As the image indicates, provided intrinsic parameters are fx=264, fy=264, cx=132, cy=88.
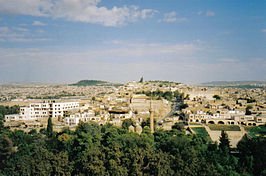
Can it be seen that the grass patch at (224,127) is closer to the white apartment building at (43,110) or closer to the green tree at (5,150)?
the green tree at (5,150)

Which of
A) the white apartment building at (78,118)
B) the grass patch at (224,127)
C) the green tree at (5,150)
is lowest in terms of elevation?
the green tree at (5,150)

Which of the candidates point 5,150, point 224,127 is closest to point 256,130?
point 224,127

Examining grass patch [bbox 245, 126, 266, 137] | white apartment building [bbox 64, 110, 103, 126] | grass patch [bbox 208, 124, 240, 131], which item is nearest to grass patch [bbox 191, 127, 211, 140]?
grass patch [bbox 208, 124, 240, 131]

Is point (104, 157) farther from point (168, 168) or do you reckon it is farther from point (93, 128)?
point (93, 128)

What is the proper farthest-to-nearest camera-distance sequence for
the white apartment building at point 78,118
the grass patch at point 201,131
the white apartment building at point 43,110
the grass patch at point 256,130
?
the white apartment building at point 43,110, the white apartment building at point 78,118, the grass patch at point 256,130, the grass patch at point 201,131

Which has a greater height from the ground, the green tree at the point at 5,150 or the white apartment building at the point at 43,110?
the white apartment building at the point at 43,110

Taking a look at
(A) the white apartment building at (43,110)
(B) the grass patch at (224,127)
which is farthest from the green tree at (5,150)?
(B) the grass patch at (224,127)

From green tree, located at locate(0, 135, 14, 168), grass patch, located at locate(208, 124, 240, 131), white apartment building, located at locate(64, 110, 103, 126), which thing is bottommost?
green tree, located at locate(0, 135, 14, 168)

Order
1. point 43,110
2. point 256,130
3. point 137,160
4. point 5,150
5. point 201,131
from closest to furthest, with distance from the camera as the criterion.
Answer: point 137,160 → point 5,150 → point 201,131 → point 256,130 → point 43,110

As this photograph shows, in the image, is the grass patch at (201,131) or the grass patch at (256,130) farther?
the grass patch at (256,130)

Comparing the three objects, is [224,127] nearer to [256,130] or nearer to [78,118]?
[256,130]

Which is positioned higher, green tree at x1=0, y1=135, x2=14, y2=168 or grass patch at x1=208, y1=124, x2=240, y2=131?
grass patch at x1=208, y1=124, x2=240, y2=131

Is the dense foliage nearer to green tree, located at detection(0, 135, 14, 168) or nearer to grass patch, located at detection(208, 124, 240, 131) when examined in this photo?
green tree, located at detection(0, 135, 14, 168)

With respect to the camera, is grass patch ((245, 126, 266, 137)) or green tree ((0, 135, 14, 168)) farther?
grass patch ((245, 126, 266, 137))
